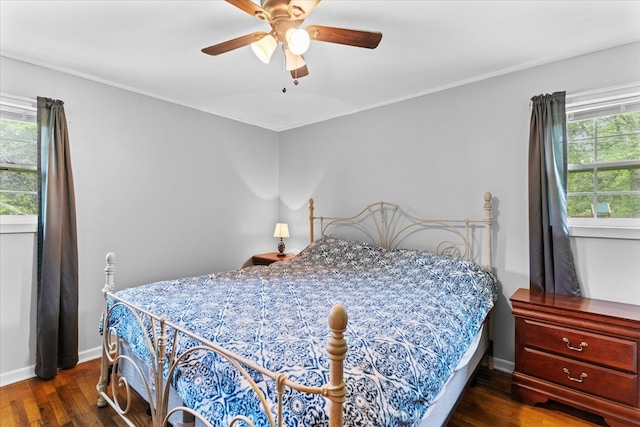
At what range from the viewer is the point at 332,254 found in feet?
11.0

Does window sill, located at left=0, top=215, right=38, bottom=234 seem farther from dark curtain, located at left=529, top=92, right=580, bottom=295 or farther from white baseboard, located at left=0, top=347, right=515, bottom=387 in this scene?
dark curtain, located at left=529, top=92, right=580, bottom=295

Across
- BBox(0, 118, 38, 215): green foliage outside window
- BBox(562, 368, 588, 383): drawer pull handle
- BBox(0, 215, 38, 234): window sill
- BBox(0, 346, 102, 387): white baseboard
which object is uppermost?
BBox(0, 118, 38, 215): green foliage outside window

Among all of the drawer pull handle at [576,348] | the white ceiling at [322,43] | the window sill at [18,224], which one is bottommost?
the drawer pull handle at [576,348]

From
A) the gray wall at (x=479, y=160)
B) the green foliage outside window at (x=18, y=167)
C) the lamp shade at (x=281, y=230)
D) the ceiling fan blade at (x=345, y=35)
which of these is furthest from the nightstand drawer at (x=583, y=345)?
the green foliage outside window at (x=18, y=167)

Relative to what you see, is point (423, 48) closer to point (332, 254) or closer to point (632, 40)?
point (632, 40)

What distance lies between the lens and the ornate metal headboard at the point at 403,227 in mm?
2801

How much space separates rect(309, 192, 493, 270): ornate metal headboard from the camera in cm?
280

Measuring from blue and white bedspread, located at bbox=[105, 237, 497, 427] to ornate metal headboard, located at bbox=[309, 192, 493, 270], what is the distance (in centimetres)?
34

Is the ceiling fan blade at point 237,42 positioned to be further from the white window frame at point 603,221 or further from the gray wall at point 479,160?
the white window frame at point 603,221

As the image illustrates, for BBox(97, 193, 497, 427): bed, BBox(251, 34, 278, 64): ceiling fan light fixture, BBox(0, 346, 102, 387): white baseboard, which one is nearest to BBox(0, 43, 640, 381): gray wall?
BBox(0, 346, 102, 387): white baseboard

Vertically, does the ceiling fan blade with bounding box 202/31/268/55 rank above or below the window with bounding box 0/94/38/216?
above

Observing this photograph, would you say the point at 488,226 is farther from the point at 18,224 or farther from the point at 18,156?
the point at 18,156

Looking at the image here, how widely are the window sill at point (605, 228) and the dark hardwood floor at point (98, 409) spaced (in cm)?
121

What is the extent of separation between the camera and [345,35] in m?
1.70
